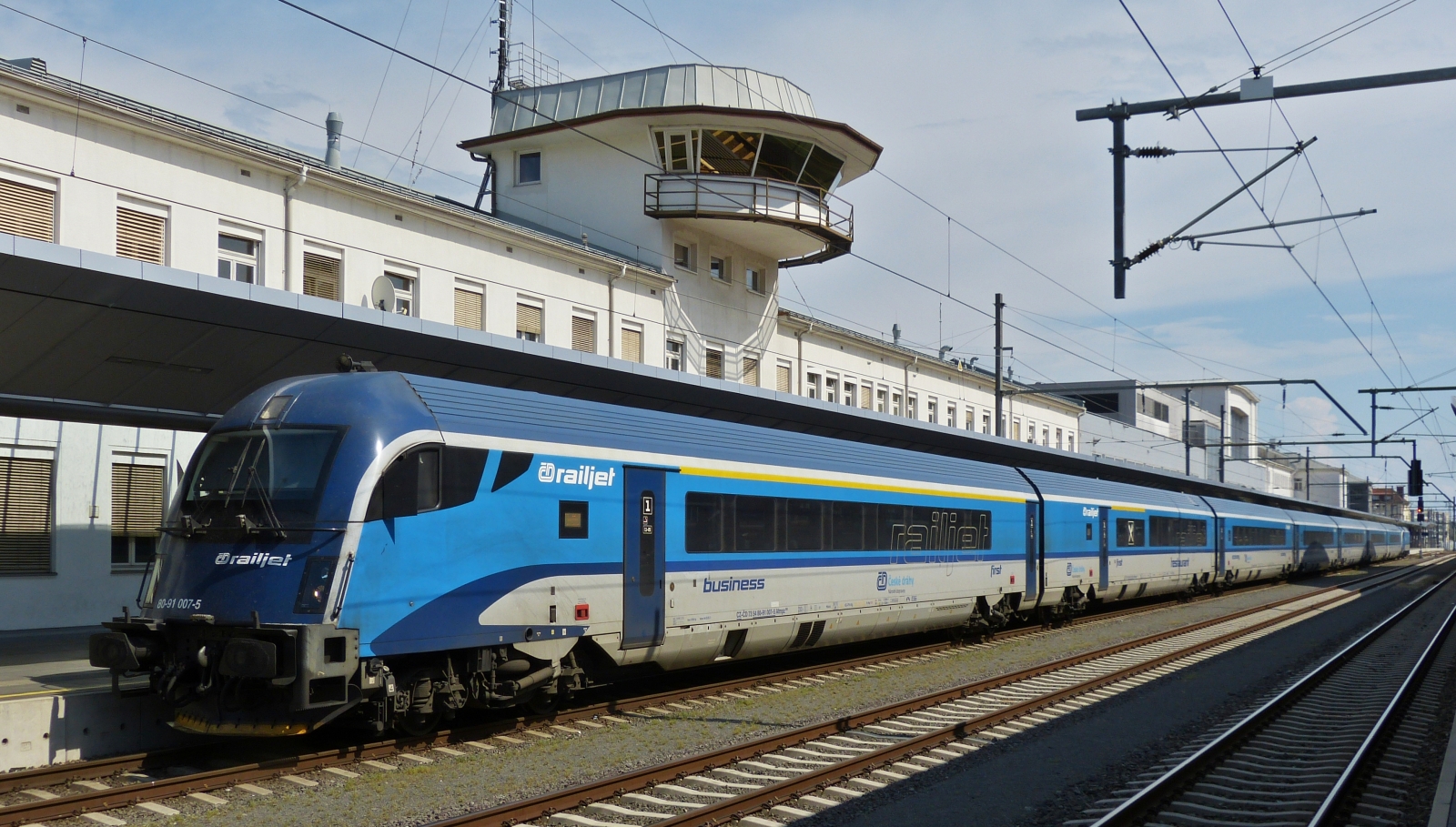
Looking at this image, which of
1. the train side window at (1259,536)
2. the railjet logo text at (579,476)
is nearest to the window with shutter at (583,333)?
the railjet logo text at (579,476)

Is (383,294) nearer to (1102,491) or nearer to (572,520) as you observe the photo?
(572,520)

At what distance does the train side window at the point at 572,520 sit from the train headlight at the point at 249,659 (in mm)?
3274

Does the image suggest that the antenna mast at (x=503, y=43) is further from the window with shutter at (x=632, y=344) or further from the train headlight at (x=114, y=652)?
the train headlight at (x=114, y=652)

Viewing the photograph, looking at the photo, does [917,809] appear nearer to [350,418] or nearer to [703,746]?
[703,746]

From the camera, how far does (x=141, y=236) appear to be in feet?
57.9

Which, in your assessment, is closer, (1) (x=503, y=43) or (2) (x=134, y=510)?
(2) (x=134, y=510)

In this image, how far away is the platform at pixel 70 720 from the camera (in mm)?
9594

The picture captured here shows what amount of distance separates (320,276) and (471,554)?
11.3 m

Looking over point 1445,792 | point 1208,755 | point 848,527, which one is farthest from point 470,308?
point 1445,792

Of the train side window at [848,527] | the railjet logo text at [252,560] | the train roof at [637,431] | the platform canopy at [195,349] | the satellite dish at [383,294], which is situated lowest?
the railjet logo text at [252,560]

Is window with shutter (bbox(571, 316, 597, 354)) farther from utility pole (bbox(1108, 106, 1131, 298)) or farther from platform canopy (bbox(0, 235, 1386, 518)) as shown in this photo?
utility pole (bbox(1108, 106, 1131, 298))

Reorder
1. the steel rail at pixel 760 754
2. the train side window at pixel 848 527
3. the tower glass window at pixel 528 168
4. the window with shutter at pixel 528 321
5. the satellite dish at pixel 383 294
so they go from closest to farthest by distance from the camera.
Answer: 1. the steel rail at pixel 760 754
2. the train side window at pixel 848 527
3. the satellite dish at pixel 383 294
4. the window with shutter at pixel 528 321
5. the tower glass window at pixel 528 168

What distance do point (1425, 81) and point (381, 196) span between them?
16.5 m

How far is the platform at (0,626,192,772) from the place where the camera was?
9.59 m
